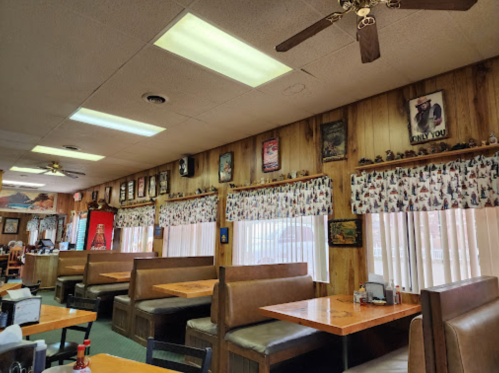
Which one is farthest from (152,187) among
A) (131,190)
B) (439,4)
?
(439,4)

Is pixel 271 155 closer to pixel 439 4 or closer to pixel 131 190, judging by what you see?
pixel 439 4

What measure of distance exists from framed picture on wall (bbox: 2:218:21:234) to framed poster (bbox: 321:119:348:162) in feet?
45.2

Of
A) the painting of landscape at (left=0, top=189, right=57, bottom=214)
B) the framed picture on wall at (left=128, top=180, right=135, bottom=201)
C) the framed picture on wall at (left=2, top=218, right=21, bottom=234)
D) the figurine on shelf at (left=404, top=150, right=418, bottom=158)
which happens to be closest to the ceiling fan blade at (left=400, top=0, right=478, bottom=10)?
the figurine on shelf at (left=404, top=150, right=418, bottom=158)

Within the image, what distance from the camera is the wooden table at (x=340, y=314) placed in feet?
7.95

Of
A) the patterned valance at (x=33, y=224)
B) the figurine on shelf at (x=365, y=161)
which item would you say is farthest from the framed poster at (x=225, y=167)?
the patterned valance at (x=33, y=224)

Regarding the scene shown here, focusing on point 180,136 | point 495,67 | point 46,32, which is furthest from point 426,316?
point 180,136

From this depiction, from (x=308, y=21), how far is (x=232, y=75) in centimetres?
113

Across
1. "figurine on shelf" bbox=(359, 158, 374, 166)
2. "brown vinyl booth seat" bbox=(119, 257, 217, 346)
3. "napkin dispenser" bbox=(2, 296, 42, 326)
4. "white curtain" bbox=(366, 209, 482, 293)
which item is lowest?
"brown vinyl booth seat" bbox=(119, 257, 217, 346)

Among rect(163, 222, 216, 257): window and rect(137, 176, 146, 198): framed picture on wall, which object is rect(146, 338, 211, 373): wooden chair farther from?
rect(137, 176, 146, 198): framed picture on wall

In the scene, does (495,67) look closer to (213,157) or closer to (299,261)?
(299,261)

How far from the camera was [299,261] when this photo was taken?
4.53m

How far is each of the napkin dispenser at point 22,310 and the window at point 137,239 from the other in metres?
5.34

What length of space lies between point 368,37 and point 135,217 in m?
7.09

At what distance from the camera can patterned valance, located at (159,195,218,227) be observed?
19.6 feet
